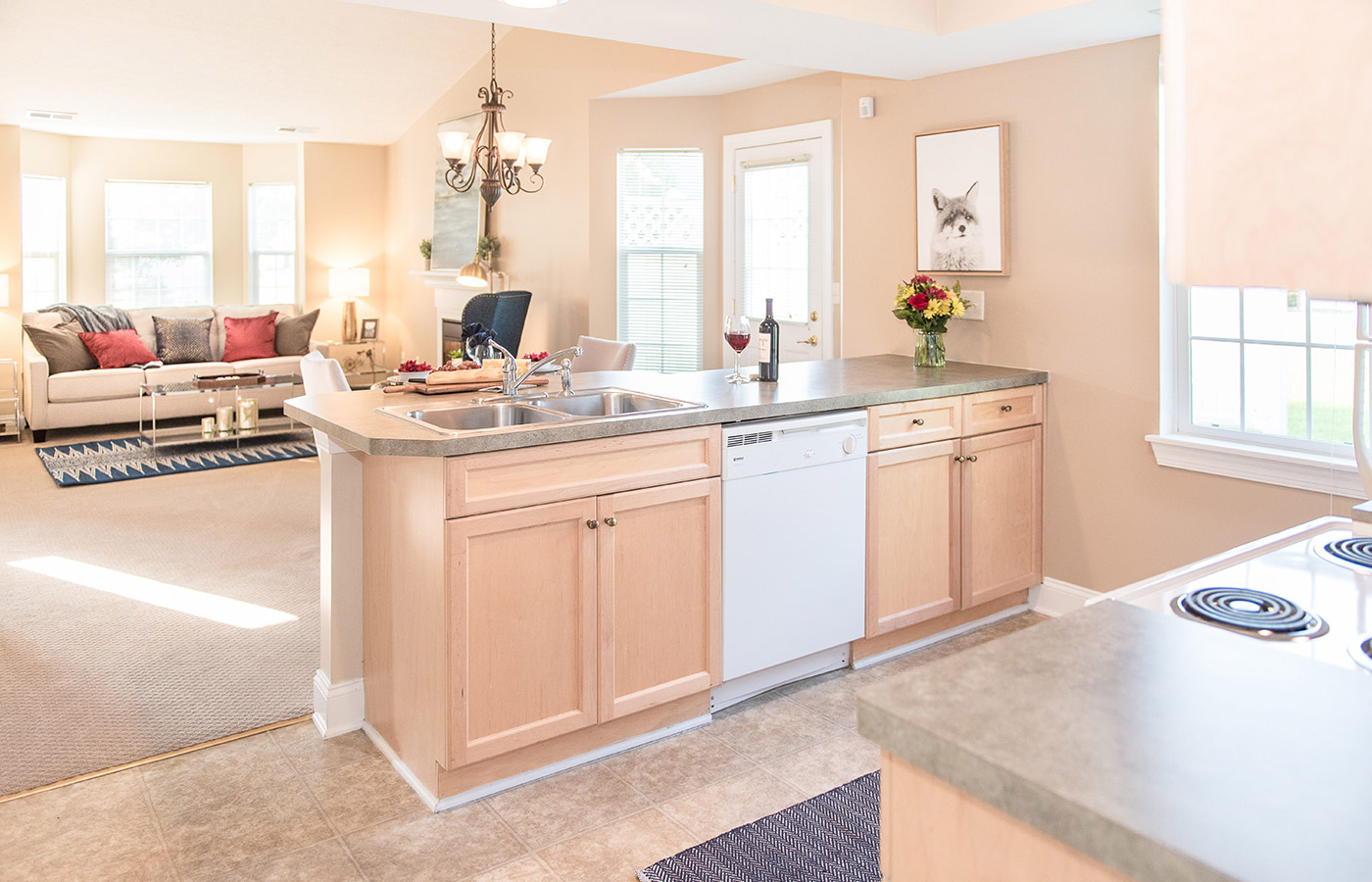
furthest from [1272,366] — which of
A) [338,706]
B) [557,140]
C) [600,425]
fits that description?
[557,140]

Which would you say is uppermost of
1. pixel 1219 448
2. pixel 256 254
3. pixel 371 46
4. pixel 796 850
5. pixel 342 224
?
pixel 371 46

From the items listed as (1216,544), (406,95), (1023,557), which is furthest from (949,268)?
(406,95)

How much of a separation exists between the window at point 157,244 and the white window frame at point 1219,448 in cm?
905

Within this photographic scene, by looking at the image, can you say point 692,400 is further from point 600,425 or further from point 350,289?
point 350,289

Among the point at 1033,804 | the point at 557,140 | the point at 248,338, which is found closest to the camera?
the point at 1033,804

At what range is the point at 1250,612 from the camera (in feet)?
4.55

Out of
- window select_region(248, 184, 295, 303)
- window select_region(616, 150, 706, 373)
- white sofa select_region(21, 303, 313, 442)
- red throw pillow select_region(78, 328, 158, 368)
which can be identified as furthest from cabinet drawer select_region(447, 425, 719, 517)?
window select_region(248, 184, 295, 303)

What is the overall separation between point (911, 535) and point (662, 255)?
3.31 meters

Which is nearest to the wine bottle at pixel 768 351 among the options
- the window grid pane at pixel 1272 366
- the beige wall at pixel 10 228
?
the window grid pane at pixel 1272 366

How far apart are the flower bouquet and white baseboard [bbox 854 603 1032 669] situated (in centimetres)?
103

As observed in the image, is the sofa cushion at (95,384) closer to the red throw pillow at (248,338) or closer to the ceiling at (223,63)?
the red throw pillow at (248,338)

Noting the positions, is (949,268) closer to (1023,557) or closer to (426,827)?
(1023,557)

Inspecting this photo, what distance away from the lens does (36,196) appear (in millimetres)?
8852

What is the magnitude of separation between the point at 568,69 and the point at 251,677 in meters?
4.60
